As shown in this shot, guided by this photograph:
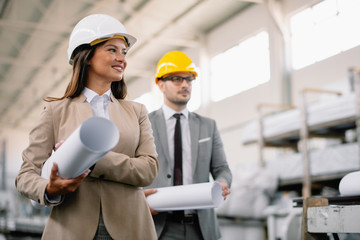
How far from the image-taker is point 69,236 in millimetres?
1509

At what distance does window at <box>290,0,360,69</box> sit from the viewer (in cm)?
884

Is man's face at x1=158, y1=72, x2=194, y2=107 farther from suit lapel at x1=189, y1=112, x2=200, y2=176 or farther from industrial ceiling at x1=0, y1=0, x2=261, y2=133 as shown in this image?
industrial ceiling at x1=0, y1=0, x2=261, y2=133

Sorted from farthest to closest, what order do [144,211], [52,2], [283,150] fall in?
[52,2], [283,150], [144,211]

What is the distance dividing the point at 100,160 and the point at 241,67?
10.4m

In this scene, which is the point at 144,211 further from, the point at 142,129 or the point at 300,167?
the point at 300,167

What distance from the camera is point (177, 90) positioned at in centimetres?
303

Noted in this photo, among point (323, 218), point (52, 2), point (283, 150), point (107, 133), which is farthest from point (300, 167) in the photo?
point (52, 2)

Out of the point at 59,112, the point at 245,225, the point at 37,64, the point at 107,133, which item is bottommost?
the point at 245,225

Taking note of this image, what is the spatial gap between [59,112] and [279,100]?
30.1 feet

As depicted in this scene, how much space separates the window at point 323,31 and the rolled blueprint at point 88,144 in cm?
835

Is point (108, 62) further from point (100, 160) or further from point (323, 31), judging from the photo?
point (323, 31)

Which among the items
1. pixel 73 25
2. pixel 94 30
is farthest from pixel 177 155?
pixel 73 25

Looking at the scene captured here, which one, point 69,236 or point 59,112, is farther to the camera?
point 59,112

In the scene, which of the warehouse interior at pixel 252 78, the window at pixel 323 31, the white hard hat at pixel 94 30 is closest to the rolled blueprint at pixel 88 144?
the white hard hat at pixel 94 30
